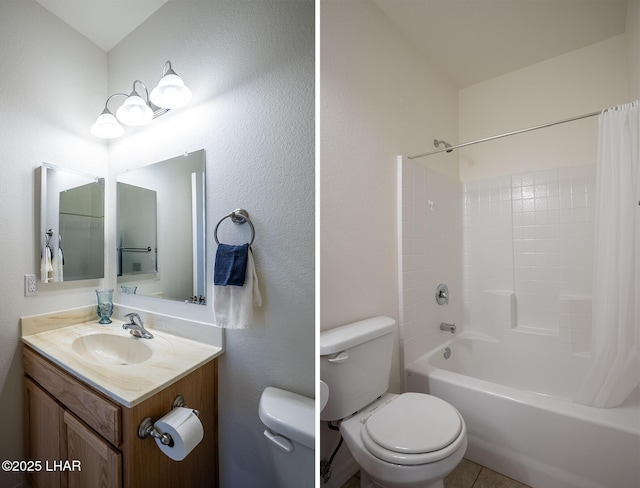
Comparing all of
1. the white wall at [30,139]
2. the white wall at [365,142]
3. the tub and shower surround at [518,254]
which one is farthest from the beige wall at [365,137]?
the white wall at [30,139]

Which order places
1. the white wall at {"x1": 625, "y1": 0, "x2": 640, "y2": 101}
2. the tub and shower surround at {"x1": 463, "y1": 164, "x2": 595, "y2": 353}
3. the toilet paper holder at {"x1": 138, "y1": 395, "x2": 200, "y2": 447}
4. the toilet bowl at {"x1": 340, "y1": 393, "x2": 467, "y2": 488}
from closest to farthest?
the toilet paper holder at {"x1": 138, "y1": 395, "x2": 200, "y2": 447} → the white wall at {"x1": 625, "y1": 0, "x2": 640, "y2": 101} → the tub and shower surround at {"x1": 463, "y1": 164, "x2": 595, "y2": 353} → the toilet bowl at {"x1": 340, "y1": 393, "x2": 467, "y2": 488}

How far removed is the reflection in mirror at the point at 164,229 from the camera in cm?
39

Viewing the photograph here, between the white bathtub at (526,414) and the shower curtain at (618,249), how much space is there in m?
0.09

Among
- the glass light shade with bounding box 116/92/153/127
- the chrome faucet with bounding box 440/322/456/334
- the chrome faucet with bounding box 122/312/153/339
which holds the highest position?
the glass light shade with bounding box 116/92/153/127

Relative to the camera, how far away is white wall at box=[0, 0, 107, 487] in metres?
0.35

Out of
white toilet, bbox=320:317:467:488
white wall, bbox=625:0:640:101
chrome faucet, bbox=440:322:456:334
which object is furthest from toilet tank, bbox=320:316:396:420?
white wall, bbox=625:0:640:101

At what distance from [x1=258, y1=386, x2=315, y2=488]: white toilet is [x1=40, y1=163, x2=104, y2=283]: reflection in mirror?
0.32m

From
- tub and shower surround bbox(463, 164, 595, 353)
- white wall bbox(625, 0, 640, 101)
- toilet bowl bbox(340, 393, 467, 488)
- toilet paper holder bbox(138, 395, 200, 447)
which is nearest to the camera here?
toilet paper holder bbox(138, 395, 200, 447)

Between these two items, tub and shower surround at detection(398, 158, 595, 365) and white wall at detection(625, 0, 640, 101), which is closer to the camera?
white wall at detection(625, 0, 640, 101)

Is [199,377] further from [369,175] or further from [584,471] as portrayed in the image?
[584,471]

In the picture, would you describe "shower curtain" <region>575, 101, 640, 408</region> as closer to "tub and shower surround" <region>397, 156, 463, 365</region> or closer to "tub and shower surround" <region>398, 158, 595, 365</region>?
"tub and shower surround" <region>398, 158, 595, 365</region>

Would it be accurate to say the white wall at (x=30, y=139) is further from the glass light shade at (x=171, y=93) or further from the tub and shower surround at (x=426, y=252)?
the tub and shower surround at (x=426, y=252)

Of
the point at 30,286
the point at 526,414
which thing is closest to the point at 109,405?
the point at 30,286

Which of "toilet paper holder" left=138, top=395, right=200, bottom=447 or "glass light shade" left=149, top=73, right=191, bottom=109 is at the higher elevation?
"glass light shade" left=149, top=73, right=191, bottom=109
